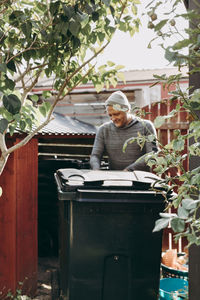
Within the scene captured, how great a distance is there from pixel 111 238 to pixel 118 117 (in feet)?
4.99

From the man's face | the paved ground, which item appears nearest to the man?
the man's face

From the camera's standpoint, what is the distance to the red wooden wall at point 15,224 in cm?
362

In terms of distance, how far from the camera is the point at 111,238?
246 cm

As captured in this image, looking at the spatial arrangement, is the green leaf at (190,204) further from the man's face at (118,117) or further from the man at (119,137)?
the man's face at (118,117)

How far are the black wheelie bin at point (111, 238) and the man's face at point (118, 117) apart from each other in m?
1.22

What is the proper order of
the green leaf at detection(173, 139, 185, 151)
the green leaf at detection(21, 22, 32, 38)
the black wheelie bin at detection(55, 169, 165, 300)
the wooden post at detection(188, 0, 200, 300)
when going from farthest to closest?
the black wheelie bin at detection(55, 169, 165, 300) < the green leaf at detection(21, 22, 32, 38) < the wooden post at detection(188, 0, 200, 300) < the green leaf at detection(173, 139, 185, 151)

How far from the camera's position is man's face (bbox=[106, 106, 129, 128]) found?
3.57 meters

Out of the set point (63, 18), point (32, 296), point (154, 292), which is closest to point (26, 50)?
point (63, 18)

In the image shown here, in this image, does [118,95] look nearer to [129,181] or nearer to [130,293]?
[129,181]

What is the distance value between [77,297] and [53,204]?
2630mm

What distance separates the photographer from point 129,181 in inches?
99.0

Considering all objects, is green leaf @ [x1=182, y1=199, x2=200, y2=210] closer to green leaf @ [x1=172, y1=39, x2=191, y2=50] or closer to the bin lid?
green leaf @ [x1=172, y1=39, x2=191, y2=50]

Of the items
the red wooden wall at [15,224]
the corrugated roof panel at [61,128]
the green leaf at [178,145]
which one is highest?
the corrugated roof panel at [61,128]

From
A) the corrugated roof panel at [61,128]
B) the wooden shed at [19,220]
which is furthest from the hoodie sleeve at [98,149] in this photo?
the corrugated roof panel at [61,128]
